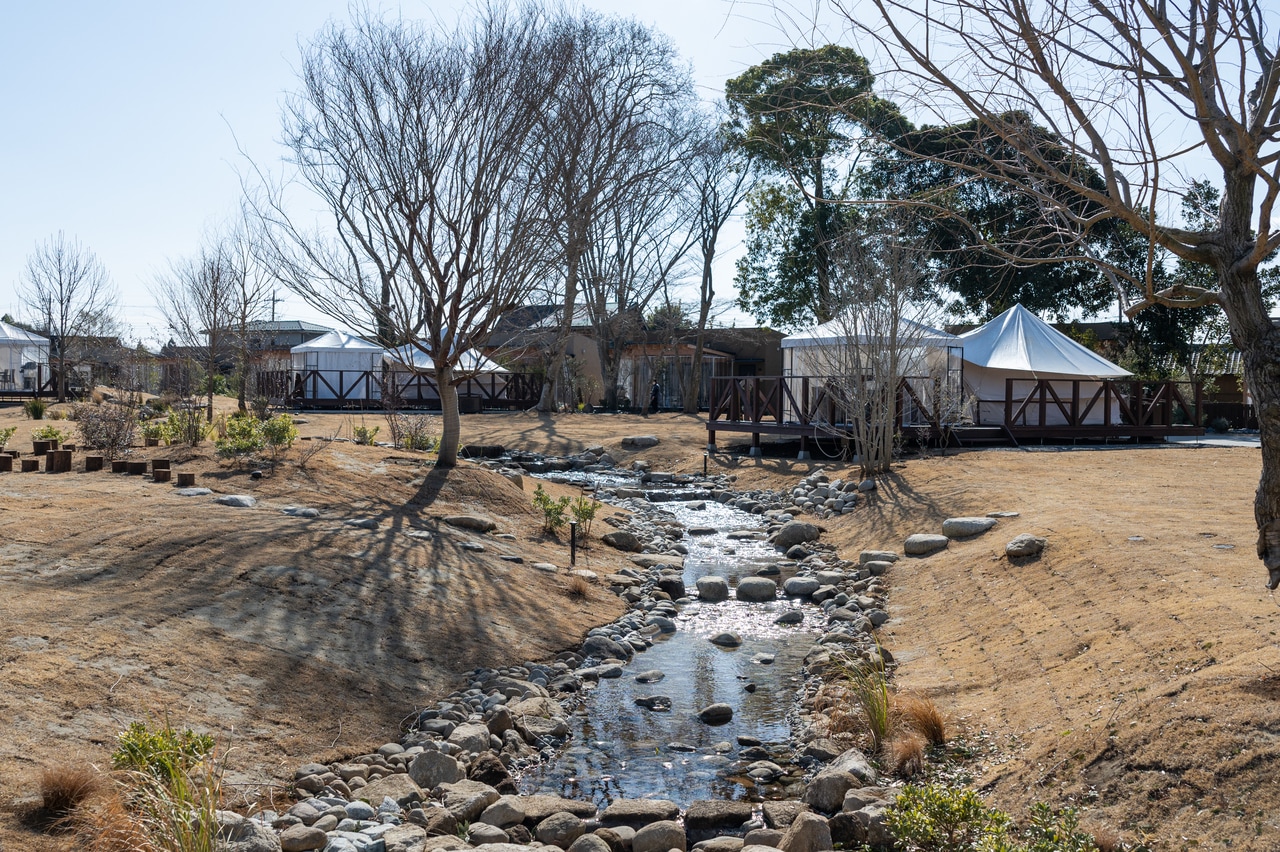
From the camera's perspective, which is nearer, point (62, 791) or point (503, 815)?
point (62, 791)

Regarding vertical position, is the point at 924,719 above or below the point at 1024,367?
below

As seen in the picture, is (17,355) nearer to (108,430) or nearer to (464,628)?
(108,430)

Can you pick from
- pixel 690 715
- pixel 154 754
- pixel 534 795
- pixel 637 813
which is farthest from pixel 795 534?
pixel 154 754

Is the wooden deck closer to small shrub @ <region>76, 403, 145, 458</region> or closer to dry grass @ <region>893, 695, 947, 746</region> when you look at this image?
small shrub @ <region>76, 403, 145, 458</region>

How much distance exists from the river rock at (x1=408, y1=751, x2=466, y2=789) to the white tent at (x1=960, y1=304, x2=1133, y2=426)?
18.1 meters

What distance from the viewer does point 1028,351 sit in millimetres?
22375

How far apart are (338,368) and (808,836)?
33.6 m

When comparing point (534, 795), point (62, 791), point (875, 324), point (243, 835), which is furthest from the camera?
point (875, 324)

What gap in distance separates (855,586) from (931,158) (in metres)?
7.29

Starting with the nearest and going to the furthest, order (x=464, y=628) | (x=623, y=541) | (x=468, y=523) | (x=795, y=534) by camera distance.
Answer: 1. (x=464, y=628)
2. (x=468, y=523)
3. (x=623, y=541)
4. (x=795, y=534)

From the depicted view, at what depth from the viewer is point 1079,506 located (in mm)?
11438

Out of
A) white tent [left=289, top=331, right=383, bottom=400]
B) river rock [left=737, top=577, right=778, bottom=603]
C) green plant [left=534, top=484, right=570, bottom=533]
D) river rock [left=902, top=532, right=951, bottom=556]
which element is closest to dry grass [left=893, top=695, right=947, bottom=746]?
river rock [left=737, top=577, right=778, bottom=603]

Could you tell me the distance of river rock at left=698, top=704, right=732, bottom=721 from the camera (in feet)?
23.1

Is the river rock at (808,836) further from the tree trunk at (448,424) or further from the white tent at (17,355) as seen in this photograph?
the white tent at (17,355)
